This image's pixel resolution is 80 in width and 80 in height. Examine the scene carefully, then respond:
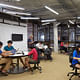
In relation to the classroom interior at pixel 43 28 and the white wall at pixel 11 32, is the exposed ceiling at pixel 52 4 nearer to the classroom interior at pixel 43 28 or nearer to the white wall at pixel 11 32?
the classroom interior at pixel 43 28

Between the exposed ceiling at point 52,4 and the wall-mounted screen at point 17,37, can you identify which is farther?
the wall-mounted screen at point 17,37

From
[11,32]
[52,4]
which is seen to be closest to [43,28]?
[11,32]

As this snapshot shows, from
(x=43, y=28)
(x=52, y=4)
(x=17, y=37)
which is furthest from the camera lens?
(x=43, y=28)

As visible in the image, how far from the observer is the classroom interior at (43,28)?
15.6 ft

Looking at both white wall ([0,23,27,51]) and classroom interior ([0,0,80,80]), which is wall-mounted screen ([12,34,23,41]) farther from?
white wall ([0,23,27,51])

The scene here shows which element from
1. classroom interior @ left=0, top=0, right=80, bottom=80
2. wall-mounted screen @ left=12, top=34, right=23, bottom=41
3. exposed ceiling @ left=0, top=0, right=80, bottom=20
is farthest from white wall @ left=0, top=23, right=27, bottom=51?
exposed ceiling @ left=0, top=0, right=80, bottom=20

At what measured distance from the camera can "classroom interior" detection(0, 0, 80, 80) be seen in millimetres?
4750

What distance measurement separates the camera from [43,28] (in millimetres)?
14398

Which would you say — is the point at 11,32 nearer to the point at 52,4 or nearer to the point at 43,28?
the point at 52,4

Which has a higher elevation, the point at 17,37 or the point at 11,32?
the point at 11,32

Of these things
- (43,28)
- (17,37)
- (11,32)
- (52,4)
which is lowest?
(17,37)

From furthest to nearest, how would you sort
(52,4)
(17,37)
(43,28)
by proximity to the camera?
(43,28), (17,37), (52,4)

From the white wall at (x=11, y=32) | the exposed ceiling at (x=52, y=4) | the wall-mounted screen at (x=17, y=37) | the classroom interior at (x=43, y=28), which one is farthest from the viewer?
the wall-mounted screen at (x=17, y=37)

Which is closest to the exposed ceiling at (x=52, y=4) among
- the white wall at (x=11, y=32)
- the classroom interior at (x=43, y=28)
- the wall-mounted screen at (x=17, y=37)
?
the classroom interior at (x=43, y=28)
